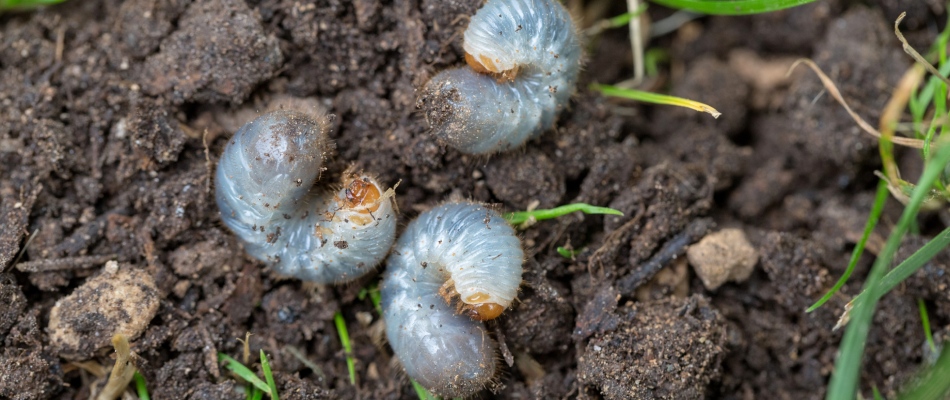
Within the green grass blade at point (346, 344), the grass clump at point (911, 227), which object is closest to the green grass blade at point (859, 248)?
the grass clump at point (911, 227)

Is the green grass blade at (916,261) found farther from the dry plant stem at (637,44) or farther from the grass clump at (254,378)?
the grass clump at (254,378)

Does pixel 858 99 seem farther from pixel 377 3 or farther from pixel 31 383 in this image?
pixel 31 383

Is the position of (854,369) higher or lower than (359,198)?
higher

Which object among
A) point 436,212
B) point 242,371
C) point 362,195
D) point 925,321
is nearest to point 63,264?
point 242,371

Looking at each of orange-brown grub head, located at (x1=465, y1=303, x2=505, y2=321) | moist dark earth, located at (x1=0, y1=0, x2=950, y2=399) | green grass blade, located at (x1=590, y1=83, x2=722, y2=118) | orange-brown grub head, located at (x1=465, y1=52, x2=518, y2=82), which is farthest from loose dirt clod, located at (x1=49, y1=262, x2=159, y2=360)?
green grass blade, located at (x1=590, y1=83, x2=722, y2=118)

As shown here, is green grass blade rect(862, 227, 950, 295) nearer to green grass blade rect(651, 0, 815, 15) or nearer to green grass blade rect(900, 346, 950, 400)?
green grass blade rect(900, 346, 950, 400)

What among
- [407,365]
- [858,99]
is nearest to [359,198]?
[407,365]
